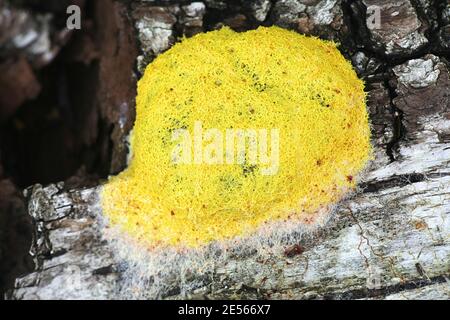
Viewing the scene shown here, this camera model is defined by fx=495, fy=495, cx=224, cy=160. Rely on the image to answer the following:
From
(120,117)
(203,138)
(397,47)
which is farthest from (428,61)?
(120,117)

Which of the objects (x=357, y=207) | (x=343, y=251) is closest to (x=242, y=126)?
(x=357, y=207)

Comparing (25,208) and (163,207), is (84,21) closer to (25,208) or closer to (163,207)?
(25,208)
